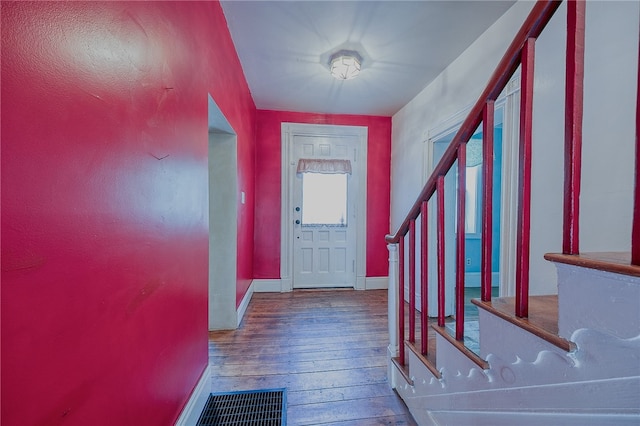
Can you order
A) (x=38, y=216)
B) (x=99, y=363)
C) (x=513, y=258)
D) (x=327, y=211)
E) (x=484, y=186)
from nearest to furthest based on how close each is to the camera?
(x=38, y=216), (x=99, y=363), (x=484, y=186), (x=513, y=258), (x=327, y=211)

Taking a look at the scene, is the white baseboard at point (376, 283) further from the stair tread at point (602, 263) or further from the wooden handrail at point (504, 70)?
the stair tread at point (602, 263)

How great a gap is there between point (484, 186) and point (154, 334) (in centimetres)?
133

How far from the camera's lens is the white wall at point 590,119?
1146 millimetres

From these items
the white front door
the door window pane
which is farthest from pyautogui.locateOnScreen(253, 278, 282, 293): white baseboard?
the door window pane

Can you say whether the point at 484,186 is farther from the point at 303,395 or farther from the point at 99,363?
the point at 303,395

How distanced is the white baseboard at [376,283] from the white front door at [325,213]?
0.63 feet

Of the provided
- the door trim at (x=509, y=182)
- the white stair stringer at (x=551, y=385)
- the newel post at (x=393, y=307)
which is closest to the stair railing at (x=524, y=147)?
the white stair stringer at (x=551, y=385)

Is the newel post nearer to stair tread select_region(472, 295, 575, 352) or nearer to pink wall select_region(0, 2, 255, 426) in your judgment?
stair tread select_region(472, 295, 575, 352)

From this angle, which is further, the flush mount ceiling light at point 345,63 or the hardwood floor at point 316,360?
the flush mount ceiling light at point 345,63

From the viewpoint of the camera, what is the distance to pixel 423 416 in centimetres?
129


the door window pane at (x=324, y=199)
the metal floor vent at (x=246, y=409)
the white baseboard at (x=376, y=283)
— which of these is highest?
the door window pane at (x=324, y=199)

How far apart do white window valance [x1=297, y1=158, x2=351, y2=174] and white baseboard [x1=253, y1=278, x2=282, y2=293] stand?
5.07 feet

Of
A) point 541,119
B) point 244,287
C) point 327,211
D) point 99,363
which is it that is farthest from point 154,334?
point 327,211

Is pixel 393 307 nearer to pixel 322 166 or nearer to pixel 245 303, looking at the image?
pixel 245 303
